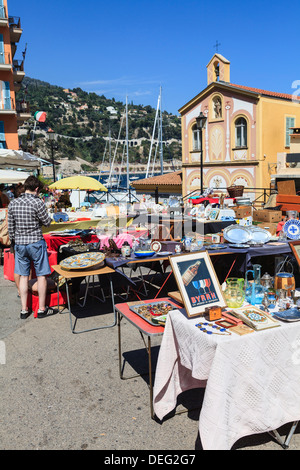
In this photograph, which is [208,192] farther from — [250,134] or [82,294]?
[250,134]

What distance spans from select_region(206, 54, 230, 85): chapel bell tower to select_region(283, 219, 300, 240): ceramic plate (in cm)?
2252

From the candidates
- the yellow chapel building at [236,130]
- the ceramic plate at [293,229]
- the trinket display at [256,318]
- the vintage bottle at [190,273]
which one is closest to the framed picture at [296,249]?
the trinket display at [256,318]

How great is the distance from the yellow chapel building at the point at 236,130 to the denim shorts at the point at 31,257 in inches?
752

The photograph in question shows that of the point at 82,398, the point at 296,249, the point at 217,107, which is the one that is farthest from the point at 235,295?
the point at 217,107

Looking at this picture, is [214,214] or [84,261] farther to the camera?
[214,214]

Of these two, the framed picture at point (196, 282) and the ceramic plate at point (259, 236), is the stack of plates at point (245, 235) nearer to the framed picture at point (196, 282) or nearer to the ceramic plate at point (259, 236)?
the ceramic plate at point (259, 236)

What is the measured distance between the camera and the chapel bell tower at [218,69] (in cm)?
2673

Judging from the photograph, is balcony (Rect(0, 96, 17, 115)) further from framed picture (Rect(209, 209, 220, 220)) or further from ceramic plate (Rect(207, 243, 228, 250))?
ceramic plate (Rect(207, 243, 228, 250))

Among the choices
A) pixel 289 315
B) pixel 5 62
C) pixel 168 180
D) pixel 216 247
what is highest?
pixel 5 62

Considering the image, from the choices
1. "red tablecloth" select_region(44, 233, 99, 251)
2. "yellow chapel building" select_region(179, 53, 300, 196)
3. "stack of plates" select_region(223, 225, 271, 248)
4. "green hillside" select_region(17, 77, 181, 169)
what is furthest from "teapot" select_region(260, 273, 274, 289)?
"green hillside" select_region(17, 77, 181, 169)

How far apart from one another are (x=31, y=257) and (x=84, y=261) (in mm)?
752

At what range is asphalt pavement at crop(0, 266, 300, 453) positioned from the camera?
3072 millimetres

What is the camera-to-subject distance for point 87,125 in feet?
497

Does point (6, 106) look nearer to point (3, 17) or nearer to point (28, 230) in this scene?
point (3, 17)
